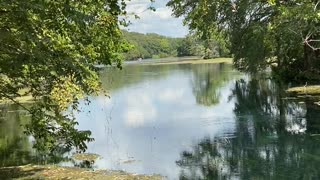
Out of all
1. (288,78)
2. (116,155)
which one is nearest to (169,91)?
(288,78)

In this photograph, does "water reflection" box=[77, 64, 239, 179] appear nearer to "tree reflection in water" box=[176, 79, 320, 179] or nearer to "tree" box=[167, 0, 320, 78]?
"tree reflection in water" box=[176, 79, 320, 179]

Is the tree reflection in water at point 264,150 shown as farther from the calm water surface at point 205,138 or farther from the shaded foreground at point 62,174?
the shaded foreground at point 62,174

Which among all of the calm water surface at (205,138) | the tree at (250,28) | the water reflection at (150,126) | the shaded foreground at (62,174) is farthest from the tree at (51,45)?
the tree at (250,28)

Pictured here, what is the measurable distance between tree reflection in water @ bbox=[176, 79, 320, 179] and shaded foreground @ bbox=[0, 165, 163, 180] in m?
1.76

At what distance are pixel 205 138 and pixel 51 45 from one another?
36.3 ft

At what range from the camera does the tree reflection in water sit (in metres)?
13.5

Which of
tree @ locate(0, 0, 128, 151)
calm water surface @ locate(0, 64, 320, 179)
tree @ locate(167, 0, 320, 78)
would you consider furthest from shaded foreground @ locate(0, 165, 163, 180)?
tree @ locate(167, 0, 320, 78)

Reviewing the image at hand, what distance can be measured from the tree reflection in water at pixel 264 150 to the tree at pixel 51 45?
445 centimetres

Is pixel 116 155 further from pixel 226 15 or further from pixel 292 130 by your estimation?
pixel 226 15

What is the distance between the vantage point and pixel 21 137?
23219mm

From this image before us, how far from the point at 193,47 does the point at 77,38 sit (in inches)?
6658

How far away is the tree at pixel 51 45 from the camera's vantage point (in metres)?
8.19

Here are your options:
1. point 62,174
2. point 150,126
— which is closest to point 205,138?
point 150,126

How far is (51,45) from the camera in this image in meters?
9.21
